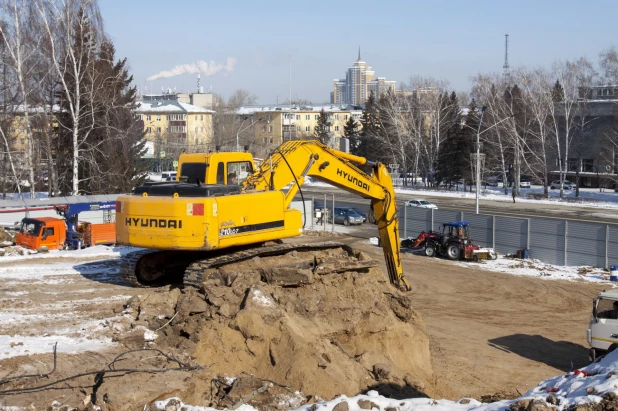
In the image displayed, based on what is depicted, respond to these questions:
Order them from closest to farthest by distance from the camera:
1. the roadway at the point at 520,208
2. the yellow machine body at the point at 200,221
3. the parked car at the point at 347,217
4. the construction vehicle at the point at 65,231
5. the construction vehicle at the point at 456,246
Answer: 1. the yellow machine body at the point at 200,221
2. the construction vehicle at the point at 65,231
3. the construction vehicle at the point at 456,246
4. the parked car at the point at 347,217
5. the roadway at the point at 520,208

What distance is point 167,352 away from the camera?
10812 mm

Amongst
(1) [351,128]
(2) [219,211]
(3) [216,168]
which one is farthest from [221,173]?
(1) [351,128]

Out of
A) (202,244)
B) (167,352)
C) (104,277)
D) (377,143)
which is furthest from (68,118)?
(377,143)

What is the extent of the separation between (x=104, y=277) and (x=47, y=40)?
21142mm

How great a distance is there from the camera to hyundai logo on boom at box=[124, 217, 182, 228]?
1328 cm

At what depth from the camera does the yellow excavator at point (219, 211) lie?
43.6ft

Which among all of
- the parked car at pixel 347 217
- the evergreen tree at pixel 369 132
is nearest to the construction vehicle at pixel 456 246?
the parked car at pixel 347 217

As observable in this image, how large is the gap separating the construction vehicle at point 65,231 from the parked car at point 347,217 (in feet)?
54.3

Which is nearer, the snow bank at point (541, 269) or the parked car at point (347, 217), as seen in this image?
the snow bank at point (541, 269)

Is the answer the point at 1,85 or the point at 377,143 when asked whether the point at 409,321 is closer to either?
the point at 1,85

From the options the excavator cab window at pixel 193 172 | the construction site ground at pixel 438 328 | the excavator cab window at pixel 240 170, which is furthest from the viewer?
the excavator cab window at pixel 240 170

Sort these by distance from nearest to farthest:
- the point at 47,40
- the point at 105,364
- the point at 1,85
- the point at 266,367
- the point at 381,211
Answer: the point at 105,364
the point at 266,367
the point at 381,211
the point at 47,40
the point at 1,85

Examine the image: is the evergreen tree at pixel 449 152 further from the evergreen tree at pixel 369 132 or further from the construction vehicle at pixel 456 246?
the construction vehicle at pixel 456 246

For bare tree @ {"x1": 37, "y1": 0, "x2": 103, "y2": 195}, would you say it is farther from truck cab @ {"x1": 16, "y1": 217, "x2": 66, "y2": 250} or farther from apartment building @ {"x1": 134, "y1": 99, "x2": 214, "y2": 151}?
apartment building @ {"x1": 134, "y1": 99, "x2": 214, "y2": 151}
